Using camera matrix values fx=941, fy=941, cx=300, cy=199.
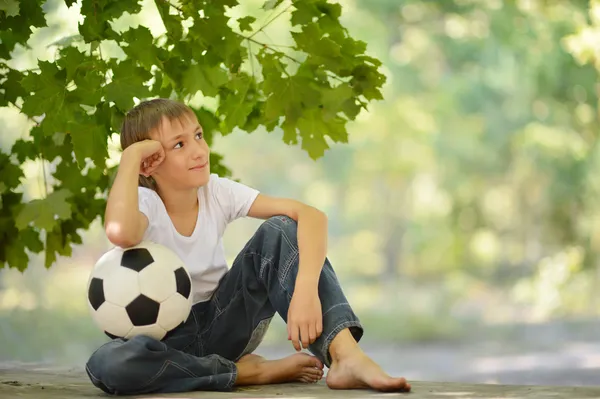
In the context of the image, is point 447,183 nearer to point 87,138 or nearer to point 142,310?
point 87,138

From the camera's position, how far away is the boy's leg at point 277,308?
2281 mm

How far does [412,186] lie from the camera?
1287 centimetres

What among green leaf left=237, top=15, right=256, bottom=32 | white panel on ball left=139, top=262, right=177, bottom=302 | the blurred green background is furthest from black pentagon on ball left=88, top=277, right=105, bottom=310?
the blurred green background

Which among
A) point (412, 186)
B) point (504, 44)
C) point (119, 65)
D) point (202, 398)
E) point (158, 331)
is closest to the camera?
point (202, 398)

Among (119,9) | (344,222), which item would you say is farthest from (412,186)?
(119,9)

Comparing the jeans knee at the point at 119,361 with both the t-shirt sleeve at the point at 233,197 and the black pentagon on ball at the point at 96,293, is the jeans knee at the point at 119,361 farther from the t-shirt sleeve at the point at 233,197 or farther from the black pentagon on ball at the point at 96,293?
the t-shirt sleeve at the point at 233,197

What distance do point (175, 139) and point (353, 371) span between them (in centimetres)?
80

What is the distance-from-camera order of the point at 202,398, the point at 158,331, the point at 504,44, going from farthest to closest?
the point at 504,44 → the point at 158,331 → the point at 202,398

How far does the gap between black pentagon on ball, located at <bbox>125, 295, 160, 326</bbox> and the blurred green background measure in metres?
9.01

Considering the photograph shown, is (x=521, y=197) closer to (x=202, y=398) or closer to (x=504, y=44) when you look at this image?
(x=504, y=44)

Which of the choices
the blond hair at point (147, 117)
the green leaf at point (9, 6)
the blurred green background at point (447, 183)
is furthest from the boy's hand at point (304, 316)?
the blurred green background at point (447, 183)

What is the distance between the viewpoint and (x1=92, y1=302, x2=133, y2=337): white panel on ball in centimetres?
232

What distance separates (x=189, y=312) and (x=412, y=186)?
34.7 ft

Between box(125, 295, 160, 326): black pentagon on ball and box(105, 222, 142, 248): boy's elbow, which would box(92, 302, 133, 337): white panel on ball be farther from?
box(105, 222, 142, 248): boy's elbow
